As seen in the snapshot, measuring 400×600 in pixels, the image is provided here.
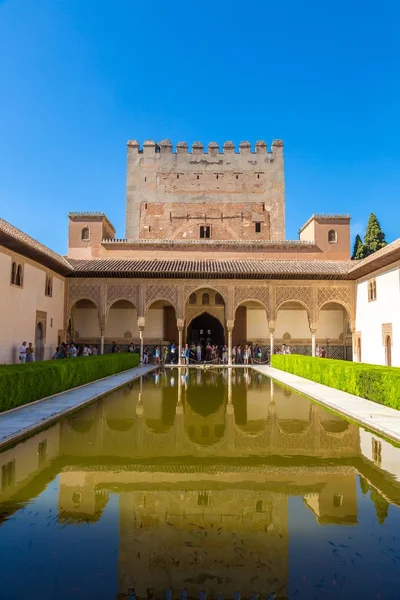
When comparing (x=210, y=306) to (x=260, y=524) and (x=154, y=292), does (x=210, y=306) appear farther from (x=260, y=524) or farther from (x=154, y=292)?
(x=260, y=524)

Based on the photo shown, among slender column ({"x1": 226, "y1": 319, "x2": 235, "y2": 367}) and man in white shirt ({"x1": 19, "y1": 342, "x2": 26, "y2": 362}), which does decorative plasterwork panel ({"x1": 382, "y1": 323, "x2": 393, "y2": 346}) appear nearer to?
slender column ({"x1": 226, "y1": 319, "x2": 235, "y2": 367})

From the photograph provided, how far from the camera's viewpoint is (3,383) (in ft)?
25.3

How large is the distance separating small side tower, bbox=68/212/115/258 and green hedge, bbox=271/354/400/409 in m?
14.7

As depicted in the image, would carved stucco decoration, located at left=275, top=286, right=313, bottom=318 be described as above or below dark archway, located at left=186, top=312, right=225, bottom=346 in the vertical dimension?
above

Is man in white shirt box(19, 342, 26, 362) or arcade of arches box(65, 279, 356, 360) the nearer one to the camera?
man in white shirt box(19, 342, 26, 362)

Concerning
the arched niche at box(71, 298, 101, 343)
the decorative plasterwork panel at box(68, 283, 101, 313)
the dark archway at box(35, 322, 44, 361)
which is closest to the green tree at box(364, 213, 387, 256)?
the arched niche at box(71, 298, 101, 343)

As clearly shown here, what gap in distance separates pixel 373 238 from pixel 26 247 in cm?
2679

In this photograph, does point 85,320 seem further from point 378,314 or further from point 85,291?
point 378,314

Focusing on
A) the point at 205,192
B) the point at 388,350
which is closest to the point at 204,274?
the point at 388,350

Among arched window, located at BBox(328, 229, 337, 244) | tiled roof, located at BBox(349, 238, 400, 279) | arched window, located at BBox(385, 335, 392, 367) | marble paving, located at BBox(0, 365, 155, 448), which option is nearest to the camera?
marble paving, located at BBox(0, 365, 155, 448)

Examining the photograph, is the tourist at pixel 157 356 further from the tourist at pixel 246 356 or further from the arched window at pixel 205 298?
the tourist at pixel 246 356

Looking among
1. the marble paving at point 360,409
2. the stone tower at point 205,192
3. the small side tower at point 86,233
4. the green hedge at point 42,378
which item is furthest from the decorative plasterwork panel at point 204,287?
the marble paving at point 360,409

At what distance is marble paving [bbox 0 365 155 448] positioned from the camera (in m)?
6.30

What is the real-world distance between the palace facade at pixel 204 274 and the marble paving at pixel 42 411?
216 inches
